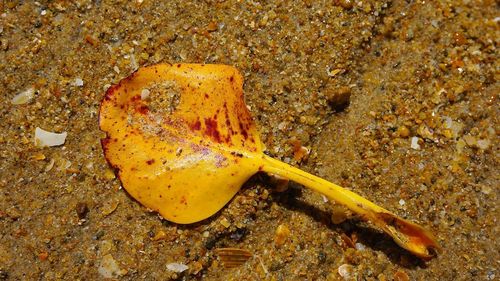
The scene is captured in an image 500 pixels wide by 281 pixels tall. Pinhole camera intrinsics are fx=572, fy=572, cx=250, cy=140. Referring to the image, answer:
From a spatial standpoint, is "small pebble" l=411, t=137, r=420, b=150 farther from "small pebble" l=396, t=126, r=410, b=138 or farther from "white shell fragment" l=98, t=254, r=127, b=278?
"white shell fragment" l=98, t=254, r=127, b=278

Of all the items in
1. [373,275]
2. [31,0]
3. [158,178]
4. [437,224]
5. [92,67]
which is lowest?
[373,275]

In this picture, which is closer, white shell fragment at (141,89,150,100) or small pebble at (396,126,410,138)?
white shell fragment at (141,89,150,100)

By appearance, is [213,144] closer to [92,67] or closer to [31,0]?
[92,67]

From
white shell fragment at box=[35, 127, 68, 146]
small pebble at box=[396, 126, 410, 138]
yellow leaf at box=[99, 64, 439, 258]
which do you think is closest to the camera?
yellow leaf at box=[99, 64, 439, 258]

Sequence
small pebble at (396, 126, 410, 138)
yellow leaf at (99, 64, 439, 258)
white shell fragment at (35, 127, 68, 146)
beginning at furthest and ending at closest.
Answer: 1. small pebble at (396, 126, 410, 138)
2. white shell fragment at (35, 127, 68, 146)
3. yellow leaf at (99, 64, 439, 258)

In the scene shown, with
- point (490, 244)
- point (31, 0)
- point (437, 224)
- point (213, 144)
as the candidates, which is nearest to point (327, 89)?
point (213, 144)

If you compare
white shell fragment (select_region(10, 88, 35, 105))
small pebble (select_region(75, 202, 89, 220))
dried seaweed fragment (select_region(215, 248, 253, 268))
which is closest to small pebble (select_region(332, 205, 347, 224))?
dried seaweed fragment (select_region(215, 248, 253, 268))

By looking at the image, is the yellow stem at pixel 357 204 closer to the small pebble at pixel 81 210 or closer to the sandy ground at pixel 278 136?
the sandy ground at pixel 278 136
